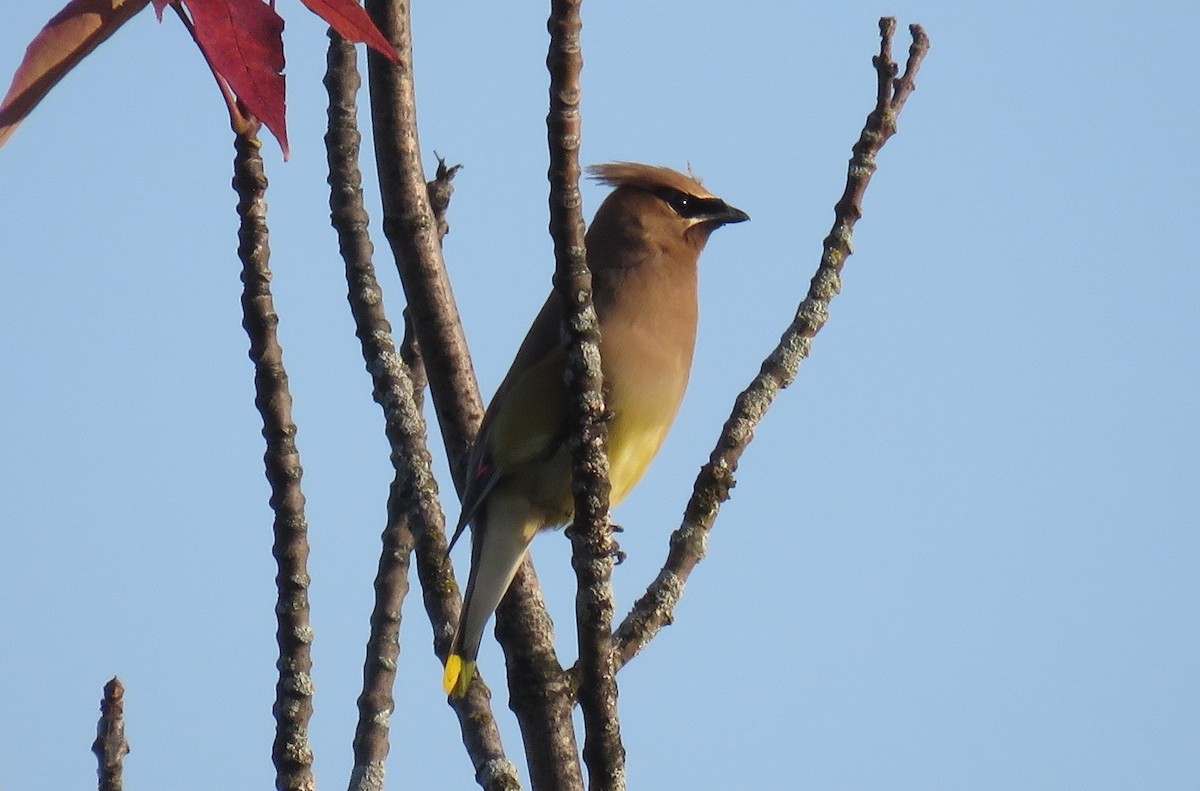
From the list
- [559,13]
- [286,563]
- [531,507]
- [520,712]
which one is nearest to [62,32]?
[559,13]

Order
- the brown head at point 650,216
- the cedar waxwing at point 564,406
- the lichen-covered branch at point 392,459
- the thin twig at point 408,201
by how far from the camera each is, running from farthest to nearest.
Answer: the brown head at point 650,216, the cedar waxwing at point 564,406, the lichen-covered branch at point 392,459, the thin twig at point 408,201

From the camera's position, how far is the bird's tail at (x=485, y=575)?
3.14m

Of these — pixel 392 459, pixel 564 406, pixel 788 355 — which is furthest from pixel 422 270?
pixel 788 355

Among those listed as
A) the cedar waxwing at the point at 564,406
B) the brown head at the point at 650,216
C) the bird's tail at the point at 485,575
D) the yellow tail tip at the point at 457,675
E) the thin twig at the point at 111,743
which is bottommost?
the thin twig at the point at 111,743

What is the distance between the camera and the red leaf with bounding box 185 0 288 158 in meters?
2.21

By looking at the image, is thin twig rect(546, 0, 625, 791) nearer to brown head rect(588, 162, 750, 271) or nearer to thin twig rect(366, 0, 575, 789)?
thin twig rect(366, 0, 575, 789)

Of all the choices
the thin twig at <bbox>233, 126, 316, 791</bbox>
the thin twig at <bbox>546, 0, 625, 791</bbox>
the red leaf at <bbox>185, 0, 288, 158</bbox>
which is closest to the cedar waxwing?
the thin twig at <bbox>233, 126, 316, 791</bbox>

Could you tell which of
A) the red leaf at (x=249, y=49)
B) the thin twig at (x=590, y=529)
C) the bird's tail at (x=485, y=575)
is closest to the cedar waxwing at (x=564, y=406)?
the bird's tail at (x=485, y=575)

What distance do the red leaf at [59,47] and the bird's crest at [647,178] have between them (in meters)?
2.15

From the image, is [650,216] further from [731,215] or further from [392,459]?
[392,459]

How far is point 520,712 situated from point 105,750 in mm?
691

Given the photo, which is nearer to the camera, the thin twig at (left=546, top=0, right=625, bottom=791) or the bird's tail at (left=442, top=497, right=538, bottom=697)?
the thin twig at (left=546, top=0, right=625, bottom=791)

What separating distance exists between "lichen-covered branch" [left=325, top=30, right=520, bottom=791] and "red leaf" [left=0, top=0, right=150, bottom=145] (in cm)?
99

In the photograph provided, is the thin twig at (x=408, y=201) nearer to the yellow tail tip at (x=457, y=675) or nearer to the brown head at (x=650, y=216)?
the yellow tail tip at (x=457, y=675)
